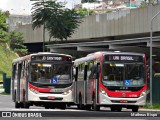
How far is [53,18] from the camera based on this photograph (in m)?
58.0

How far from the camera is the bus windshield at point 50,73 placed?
3106cm

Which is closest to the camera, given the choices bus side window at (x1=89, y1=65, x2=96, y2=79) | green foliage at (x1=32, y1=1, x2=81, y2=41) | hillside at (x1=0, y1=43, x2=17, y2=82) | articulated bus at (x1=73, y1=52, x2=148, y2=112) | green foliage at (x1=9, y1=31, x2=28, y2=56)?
articulated bus at (x1=73, y1=52, x2=148, y2=112)

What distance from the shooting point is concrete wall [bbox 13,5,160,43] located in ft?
208

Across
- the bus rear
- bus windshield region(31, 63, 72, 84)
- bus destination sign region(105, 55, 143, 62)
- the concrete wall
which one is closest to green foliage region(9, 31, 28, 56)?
the concrete wall

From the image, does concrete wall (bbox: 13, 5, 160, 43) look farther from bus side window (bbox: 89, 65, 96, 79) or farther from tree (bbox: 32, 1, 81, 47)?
bus side window (bbox: 89, 65, 96, 79)

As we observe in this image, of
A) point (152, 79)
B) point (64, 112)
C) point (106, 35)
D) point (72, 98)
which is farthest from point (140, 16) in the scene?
point (64, 112)

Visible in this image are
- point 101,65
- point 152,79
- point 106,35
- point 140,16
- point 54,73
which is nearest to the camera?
point 101,65

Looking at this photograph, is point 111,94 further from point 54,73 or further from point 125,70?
point 54,73

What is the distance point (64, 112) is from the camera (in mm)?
11992

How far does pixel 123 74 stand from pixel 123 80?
29 centimetres

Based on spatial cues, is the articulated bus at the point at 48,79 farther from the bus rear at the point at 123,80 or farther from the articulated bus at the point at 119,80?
the bus rear at the point at 123,80

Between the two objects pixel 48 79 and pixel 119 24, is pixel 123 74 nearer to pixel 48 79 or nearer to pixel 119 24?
pixel 48 79

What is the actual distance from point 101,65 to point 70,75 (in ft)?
10.4

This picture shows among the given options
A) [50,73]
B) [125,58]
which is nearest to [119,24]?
[50,73]
